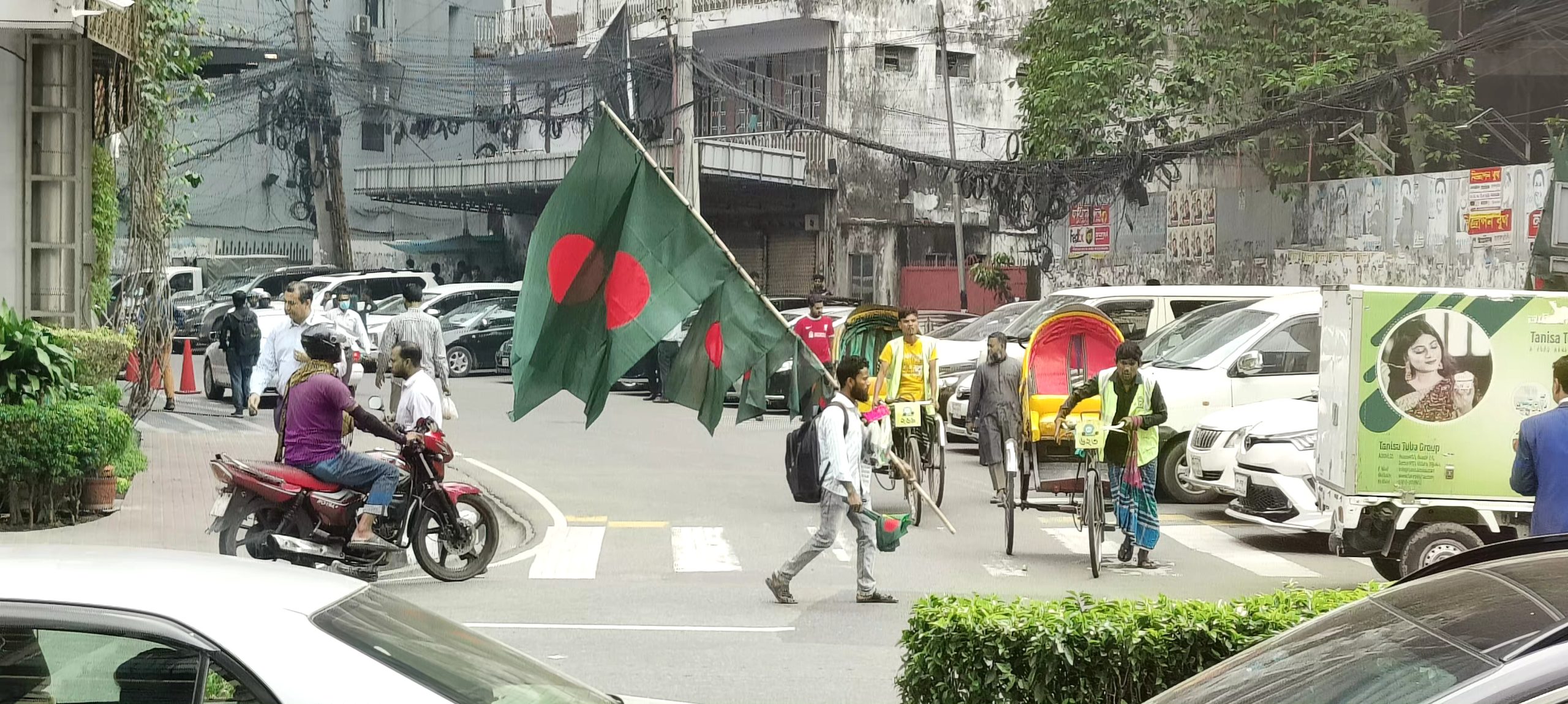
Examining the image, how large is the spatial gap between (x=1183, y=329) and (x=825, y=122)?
67.6 ft

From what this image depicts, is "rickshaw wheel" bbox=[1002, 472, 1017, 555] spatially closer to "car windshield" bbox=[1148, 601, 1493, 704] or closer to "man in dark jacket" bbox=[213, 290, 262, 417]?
"car windshield" bbox=[1148, 601, 1493, 704]

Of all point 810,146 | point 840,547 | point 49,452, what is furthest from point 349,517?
point 810,146

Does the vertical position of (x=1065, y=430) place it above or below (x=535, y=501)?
above

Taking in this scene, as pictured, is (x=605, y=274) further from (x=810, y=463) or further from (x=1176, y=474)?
(x=1176, y=474)

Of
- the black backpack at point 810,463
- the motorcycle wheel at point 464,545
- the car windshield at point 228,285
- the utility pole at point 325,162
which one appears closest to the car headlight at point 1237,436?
the black backpack at point 810,463

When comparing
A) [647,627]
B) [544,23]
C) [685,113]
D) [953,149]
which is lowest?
[647,627]

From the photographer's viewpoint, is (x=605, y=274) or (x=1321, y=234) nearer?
(x=605, y=274)

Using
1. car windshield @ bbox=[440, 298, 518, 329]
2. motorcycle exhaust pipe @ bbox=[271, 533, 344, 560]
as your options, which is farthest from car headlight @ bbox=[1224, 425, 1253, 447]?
car windshield @ bbox=[440, 298, 518, 329]

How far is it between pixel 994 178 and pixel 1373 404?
74.1 feet

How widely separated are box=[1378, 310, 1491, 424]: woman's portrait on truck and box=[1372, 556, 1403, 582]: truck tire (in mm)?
1251

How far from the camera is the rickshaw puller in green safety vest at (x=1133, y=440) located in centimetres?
1179

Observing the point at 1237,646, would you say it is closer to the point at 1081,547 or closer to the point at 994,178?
the point at 1081,547

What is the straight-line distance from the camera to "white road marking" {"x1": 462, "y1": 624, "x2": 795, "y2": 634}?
30.9ft

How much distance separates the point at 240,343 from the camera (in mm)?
21078
